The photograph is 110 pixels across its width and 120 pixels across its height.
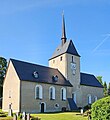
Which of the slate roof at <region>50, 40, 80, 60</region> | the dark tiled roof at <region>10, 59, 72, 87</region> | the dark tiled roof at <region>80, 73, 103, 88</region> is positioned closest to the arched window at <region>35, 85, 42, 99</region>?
the dark tiled roof at <region>10, 59, 72, 87</region>

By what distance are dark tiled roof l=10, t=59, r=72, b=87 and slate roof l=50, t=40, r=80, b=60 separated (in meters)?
4.75

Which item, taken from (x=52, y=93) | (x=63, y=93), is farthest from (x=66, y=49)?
(x=52, y=93)

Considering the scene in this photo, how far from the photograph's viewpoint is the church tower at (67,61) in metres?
53.1

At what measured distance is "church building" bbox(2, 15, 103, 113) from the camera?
142 feet

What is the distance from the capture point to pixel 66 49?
5400 centimetres

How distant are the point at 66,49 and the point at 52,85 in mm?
10278

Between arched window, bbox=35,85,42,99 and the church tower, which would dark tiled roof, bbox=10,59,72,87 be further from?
the church tower

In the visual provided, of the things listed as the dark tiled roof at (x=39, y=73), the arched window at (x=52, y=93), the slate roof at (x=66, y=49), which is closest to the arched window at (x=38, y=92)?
the dark tiled roof at (x=39, y=73)

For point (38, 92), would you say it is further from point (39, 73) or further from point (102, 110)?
point (102, 110)

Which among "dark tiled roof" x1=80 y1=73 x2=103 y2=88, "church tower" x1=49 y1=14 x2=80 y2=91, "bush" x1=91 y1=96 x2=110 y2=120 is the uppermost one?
"church tower" x1=49 y1=14 x2=80 y2=91

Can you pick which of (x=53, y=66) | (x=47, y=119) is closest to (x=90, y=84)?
(x=53, y=66)

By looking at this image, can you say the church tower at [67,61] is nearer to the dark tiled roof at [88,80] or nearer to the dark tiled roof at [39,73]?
the dark tiled roof at [39,73]

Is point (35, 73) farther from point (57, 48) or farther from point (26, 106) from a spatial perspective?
point (57, 48)

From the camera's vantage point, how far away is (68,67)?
53281mm
